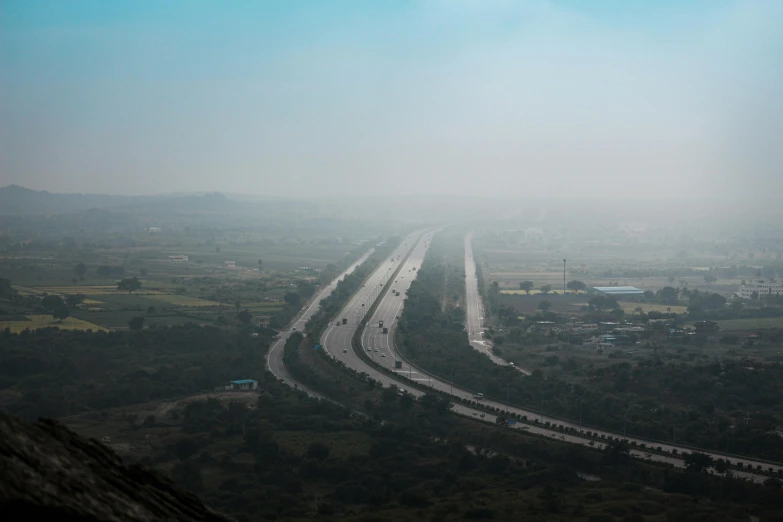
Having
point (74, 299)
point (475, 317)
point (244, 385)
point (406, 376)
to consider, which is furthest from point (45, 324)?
point (475, 317)

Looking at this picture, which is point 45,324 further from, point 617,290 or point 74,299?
point 617,290

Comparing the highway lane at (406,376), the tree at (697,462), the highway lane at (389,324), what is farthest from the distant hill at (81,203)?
the tree at (697,462)

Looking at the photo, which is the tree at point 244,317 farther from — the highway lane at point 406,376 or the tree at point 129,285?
the tree at point 129,285

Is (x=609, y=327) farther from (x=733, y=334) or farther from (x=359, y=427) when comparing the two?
(x=359, y=427)

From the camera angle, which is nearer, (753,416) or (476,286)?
(753,416)

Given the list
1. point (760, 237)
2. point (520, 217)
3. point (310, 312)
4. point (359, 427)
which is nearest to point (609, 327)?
point (310, 312)
